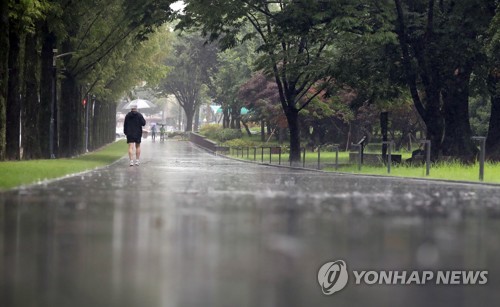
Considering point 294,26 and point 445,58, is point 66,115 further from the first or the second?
point 445,58

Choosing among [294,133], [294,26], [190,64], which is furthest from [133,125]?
[190,64]

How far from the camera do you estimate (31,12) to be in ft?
89.0

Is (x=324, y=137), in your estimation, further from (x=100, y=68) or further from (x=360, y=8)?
(x=360, y=8)

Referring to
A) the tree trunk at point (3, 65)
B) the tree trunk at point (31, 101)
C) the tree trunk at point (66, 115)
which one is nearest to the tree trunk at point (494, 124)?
the tree trunk at point (31, 101)

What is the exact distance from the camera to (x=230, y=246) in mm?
9672

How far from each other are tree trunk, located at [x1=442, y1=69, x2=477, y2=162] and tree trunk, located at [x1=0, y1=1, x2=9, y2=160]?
58.9 feet

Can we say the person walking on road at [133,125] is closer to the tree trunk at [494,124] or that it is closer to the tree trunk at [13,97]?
the tree trunk at [13,97]

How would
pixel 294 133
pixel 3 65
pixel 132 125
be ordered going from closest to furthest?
1. pixel 3 65
2. pixel 132 125
3. pixel 294 133

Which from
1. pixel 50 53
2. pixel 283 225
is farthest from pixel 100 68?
pixel 283 225

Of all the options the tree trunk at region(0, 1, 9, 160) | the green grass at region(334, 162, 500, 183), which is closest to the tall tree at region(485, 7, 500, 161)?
the green grass at region(334, 162, 500, 183)

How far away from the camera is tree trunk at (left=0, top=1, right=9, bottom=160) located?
27.4 metres

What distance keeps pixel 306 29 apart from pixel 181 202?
2173cm

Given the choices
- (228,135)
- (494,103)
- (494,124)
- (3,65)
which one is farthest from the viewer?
(228,135)

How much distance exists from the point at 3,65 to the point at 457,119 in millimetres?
18939
